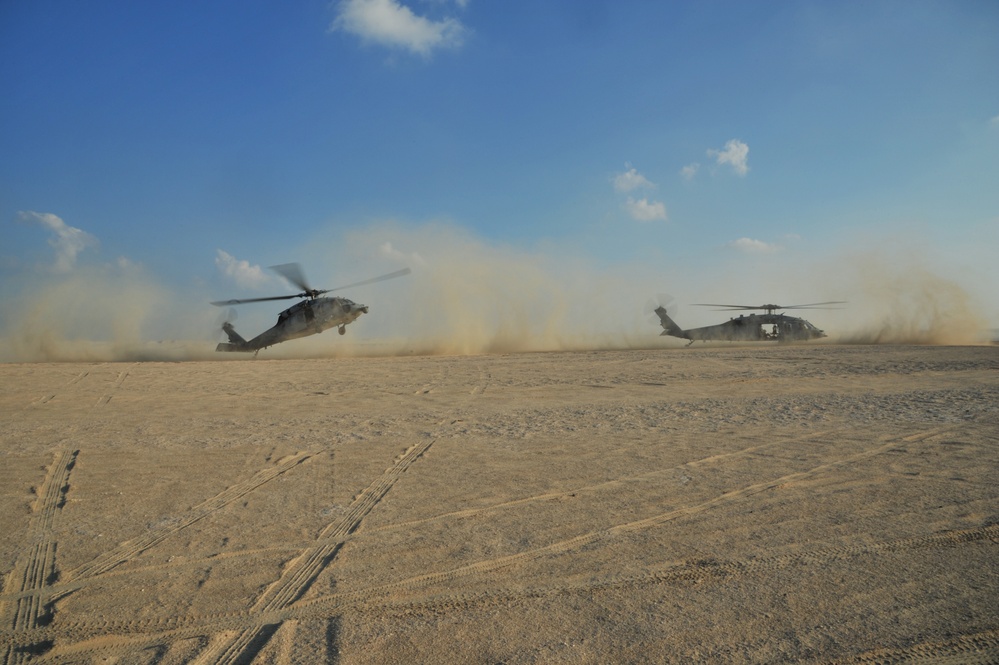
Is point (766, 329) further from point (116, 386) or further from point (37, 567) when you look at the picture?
point (37, 567)

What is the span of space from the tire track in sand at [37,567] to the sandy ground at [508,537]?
0.02 m

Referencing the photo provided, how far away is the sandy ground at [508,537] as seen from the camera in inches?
124

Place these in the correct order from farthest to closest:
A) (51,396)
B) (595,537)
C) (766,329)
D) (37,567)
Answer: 1. (766,329)
2. (51,396)
3. (595,537)
4. (37,567)

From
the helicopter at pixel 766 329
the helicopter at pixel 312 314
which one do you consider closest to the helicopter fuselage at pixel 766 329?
the helicopter at pixel 766 329

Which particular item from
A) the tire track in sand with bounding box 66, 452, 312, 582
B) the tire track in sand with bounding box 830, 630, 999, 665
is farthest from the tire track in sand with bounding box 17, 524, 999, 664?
the tire track in sand with bounding box 66, 452, 312, 582

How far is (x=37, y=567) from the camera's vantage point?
166 inches

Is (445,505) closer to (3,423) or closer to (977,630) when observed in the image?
(977,630)

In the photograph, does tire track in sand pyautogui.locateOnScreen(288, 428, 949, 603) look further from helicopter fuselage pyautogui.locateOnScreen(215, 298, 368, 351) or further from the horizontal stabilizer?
the horizontal stabilizer

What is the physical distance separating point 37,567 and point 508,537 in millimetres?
3501

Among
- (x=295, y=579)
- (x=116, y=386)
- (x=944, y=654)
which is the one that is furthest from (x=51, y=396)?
(x=944, y=654)

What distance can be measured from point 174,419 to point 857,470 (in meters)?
11.0

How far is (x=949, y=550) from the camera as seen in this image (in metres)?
4.16

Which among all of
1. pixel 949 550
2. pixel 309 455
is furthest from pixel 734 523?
pixel 309 455

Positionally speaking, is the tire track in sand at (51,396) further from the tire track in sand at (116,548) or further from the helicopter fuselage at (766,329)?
the helicopter fuselage at (766,329)
